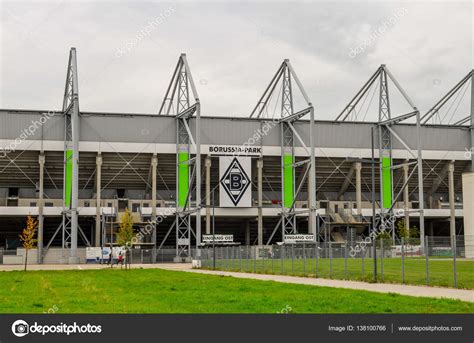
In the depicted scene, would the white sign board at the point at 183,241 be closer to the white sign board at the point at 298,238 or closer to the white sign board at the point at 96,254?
the white sign board at the point at 96,254

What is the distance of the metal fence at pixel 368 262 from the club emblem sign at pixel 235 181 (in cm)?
907

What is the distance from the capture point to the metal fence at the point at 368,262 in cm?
3300

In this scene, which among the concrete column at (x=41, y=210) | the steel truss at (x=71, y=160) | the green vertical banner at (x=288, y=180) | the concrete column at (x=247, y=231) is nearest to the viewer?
the steel truss at (x=71, y=160)

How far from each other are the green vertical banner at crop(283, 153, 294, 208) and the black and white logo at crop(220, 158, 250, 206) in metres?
4.80

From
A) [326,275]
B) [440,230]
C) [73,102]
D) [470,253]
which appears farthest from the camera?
[440,230]

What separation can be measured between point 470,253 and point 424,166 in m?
50.7

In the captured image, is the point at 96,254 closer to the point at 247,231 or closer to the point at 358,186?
the point at 247,231

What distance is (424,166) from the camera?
9325 cm

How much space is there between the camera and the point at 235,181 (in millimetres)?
84625

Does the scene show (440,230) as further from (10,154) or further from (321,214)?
(10,154)
